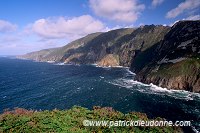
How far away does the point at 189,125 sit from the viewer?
7019cm

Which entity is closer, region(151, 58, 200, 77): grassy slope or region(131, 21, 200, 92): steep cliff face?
region(131, 21, 200, 92): steep cliff face

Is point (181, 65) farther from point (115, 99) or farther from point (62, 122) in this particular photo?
point (62, 122)

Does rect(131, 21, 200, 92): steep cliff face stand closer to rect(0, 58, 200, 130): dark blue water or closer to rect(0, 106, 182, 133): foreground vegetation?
rect(0, 58, 200, 130): dark blue water

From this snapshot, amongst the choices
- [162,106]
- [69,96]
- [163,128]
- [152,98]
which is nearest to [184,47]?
[152,98]

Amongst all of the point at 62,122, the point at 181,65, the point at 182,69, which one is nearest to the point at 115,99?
the point at 182,69

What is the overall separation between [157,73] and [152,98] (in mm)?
44293

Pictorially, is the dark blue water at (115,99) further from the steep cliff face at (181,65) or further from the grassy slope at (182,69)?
the grassy slope at (182,69)

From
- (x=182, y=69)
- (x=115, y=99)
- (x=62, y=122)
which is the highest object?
(x=182, y=69)

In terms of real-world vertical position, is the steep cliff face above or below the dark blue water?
above

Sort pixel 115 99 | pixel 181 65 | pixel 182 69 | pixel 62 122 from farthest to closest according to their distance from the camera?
1. pixel 181 65
2. pixel 182 69
3. pixel 115 99
4. pixel 62 122

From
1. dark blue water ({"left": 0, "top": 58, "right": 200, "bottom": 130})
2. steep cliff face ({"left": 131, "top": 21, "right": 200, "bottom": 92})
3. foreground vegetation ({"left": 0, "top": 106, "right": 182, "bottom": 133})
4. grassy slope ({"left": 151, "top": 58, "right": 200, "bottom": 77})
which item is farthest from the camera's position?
grassy slope ({"left": 151, "top": 58, "right": 200, "bottom": 77})

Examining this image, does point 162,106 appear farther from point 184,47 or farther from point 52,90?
point 184,47

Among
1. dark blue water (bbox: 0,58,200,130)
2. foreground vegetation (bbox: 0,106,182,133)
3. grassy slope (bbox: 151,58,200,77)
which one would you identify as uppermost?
grassy slope (bbox: 151,58,200,77)

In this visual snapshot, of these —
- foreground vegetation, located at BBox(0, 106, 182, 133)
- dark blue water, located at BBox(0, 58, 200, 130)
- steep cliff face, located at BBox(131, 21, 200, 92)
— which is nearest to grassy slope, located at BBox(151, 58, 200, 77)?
steep cliff face, located at BBox(131, 21, 200, 92)
